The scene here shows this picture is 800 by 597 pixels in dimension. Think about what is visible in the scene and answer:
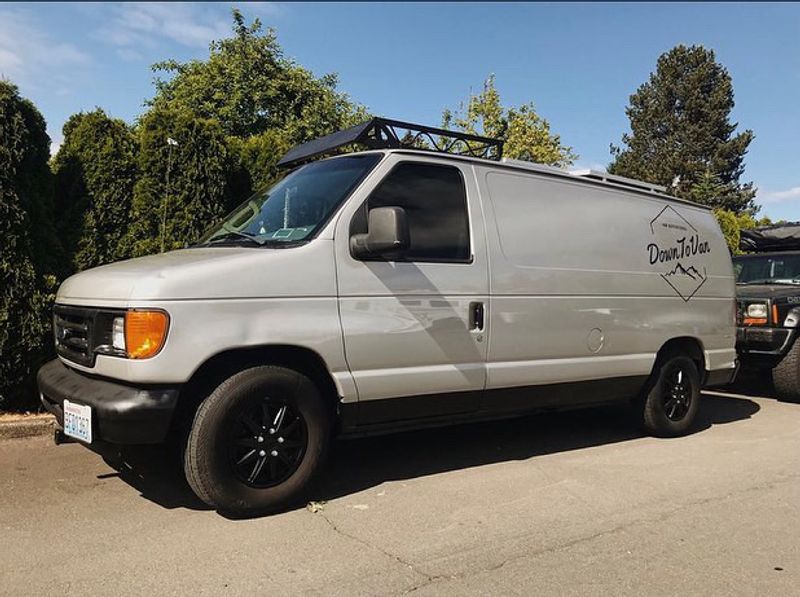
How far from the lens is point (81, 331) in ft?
12.8

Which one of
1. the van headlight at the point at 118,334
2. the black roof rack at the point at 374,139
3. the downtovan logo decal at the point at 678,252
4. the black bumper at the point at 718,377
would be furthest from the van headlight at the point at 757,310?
the van headlight at the point at 118,334

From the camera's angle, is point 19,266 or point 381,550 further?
point 19,266

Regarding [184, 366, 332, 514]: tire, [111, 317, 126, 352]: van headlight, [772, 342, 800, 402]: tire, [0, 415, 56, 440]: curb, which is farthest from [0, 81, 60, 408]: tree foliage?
[772, 342, 800, 402]: tire

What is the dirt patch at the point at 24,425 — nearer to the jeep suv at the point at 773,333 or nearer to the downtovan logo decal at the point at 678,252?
the downtovan logo decal at the point at 678,252

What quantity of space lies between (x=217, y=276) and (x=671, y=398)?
14.4ft

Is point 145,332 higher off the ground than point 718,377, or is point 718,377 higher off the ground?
point 145,332

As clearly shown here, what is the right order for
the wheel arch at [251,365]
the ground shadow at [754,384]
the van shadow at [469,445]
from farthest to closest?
the ground shadow at [754,384] → the van shadow at [469,445] → the wheel arch at [251,365]

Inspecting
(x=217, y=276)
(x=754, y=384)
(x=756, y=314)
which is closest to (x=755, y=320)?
(x=756, y=314)

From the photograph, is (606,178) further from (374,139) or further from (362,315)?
(362,315)

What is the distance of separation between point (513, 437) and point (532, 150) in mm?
25122

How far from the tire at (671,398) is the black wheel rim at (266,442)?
343cm

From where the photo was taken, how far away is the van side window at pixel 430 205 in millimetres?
4332

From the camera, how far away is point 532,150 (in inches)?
1155

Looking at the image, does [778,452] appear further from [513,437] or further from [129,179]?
[129,179]
